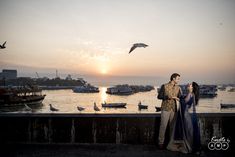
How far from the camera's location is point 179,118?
6.25 m

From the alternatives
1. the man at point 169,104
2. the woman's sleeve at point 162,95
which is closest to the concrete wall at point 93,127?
the man at point 169,104

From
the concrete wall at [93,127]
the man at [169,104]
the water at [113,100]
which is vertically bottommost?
the water at [113,100]

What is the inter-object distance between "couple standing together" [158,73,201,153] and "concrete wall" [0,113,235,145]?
0.58 metres

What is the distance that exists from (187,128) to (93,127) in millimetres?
2525

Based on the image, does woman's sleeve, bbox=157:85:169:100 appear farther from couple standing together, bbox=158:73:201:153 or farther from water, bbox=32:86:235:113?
water, bbox=32:86:235:113

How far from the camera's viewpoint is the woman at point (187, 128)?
5.97m

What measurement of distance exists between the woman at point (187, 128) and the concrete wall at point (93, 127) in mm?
810

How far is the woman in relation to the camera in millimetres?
5969

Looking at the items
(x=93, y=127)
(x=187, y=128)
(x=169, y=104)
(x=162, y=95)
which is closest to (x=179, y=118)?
(x=187, y=128)

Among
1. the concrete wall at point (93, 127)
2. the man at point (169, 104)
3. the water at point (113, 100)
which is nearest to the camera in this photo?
the man at point (169, 104)

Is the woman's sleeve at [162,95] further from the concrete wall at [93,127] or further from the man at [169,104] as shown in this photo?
the concrete wall at [93,127]

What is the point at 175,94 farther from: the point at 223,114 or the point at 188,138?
the point at 223,114

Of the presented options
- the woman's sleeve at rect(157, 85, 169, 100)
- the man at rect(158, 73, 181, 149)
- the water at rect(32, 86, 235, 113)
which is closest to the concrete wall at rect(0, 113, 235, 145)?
the man at rect(158, 73, 181, 149)

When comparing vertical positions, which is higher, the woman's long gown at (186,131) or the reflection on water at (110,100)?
the woman's long gown at (186,131)
